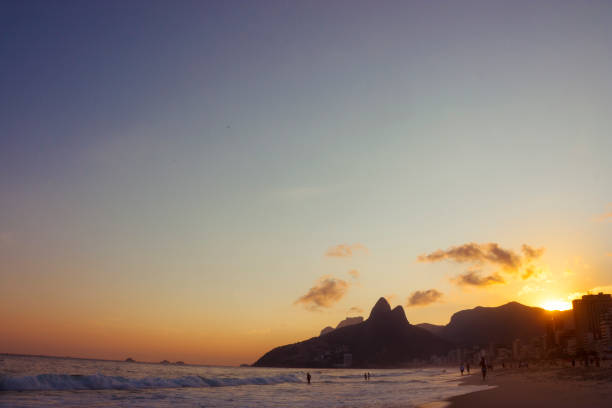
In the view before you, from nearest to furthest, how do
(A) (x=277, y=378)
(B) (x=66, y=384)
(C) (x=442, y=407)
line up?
(C) (x=442, y=407) < (B) (x=66, y=384) < (A) (x=277, y=378)

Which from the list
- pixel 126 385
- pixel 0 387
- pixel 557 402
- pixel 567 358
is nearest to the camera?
pixel 557 402

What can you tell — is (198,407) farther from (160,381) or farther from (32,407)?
(160,381)

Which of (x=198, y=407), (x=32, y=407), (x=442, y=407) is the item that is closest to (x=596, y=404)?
(x=442, y=407)

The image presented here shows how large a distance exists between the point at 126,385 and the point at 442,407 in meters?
50.8

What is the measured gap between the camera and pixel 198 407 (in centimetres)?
3466

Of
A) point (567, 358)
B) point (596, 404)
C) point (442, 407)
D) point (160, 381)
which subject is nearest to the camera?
point (596, 404)

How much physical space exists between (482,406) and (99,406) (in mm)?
27042

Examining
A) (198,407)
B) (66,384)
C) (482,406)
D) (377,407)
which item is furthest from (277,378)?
(482,406)

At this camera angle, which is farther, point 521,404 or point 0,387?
point 0,387

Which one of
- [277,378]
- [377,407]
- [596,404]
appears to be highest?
[596,404]

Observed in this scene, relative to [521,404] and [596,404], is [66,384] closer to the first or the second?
[521,404]

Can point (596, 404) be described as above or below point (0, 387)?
above

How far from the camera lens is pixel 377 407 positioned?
29219 millimetres

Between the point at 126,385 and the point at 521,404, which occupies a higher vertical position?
the point at 521,404
